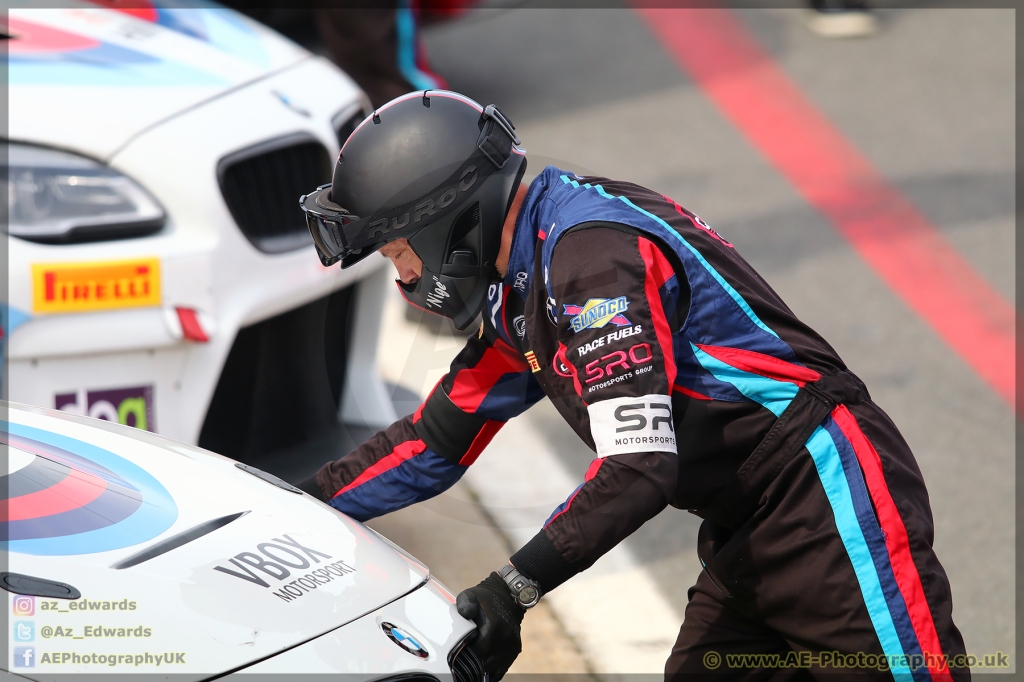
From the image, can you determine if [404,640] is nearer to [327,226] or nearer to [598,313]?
[598,313]

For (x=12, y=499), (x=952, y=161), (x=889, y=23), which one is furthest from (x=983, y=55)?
(x=12, y=499)

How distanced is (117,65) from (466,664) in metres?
2.28

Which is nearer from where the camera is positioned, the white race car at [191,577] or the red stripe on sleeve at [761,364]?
the white race car at [191,577]

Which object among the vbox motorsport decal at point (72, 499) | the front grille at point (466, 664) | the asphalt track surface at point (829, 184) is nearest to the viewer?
the vbox motorsport decal at point (72, 499)

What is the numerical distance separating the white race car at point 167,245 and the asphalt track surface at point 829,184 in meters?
0.41

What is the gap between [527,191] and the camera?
2.11m

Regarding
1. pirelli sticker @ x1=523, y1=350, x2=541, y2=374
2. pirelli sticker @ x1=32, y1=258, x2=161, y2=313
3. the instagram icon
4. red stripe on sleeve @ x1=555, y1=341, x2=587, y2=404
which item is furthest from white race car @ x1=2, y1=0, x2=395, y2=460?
the instagram icon

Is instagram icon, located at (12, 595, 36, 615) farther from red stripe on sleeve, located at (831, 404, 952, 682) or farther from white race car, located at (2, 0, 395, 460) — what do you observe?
red stripe on sleeve, located at (831, 404, 952, 682)

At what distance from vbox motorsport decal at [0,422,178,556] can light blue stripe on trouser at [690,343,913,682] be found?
1013 mm

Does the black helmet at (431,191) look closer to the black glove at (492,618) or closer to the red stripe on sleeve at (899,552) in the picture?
the black glove at (492,618)

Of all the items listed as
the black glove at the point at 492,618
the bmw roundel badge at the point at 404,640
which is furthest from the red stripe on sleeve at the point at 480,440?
the bmw roundel badge at the point at 404,640

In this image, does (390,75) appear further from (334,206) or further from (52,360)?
(334,206)

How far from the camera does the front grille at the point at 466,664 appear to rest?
1.92m

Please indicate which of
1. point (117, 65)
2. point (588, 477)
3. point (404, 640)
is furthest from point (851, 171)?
point (404, 640)
